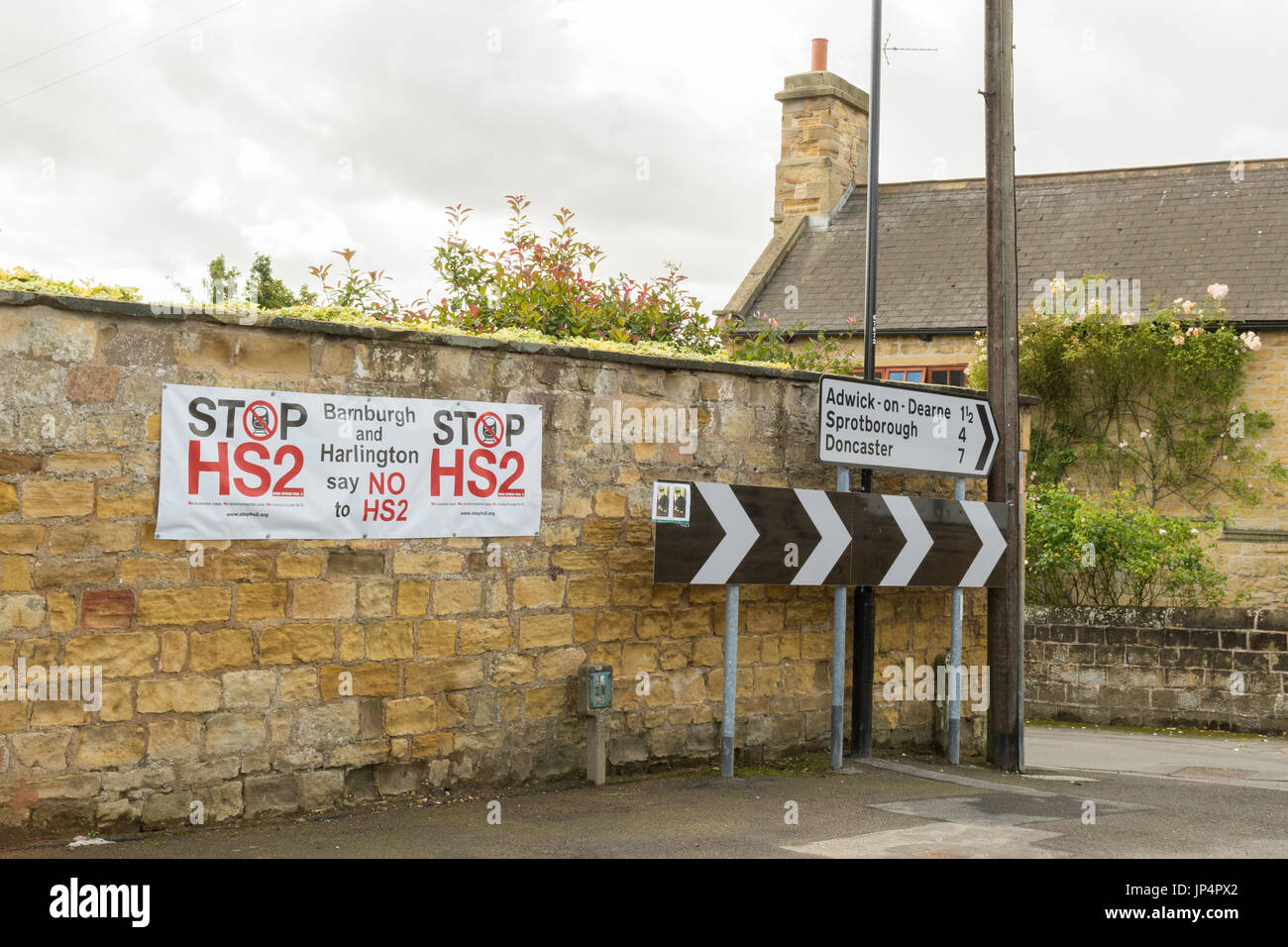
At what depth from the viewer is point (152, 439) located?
7352 millimetres

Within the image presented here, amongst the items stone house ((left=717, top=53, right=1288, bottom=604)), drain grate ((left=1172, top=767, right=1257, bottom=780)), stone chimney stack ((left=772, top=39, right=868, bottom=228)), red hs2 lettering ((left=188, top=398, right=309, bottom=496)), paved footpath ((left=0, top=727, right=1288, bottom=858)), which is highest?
stone chimney stack ((left=772, top=39, right=868, bottom=228))

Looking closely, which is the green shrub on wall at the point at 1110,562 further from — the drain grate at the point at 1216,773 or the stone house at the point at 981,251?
the drain grate at the point at 1216,773

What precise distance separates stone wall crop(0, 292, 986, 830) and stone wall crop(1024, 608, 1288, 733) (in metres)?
7.16

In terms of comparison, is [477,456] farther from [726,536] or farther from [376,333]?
[726,536]

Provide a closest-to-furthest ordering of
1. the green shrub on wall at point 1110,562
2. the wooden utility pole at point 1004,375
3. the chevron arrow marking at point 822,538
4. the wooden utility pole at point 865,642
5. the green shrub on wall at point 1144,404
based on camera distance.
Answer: the chevron arrow marking at point 822,538 → the wooden utility pole at point 865,642 → the wooden utility pole at point 1004,375 → the green shrub on wall at point 1110,562 → the green shrub on wall at point 1144,404

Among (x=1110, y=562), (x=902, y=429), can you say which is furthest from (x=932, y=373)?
→ (x=902, y=429)

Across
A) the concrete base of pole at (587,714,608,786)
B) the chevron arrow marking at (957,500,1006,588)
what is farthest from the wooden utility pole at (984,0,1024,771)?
the concrete base of pole at (587,714,608,786)

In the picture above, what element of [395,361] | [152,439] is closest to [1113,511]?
[395,361]

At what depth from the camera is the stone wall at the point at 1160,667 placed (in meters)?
15.7

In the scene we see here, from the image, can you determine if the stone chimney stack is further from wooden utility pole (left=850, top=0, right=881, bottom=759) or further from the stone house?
wooden utility pole (left=850, top=0, right=881, bottom=759)

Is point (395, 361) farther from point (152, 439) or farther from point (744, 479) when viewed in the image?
point (744, 479)

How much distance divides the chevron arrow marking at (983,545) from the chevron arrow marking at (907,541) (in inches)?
20.9

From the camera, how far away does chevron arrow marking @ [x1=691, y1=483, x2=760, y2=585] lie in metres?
9.03

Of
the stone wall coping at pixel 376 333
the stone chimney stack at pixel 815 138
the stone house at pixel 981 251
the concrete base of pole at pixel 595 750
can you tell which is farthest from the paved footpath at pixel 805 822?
the stone chimney stack at pixel 815 138
